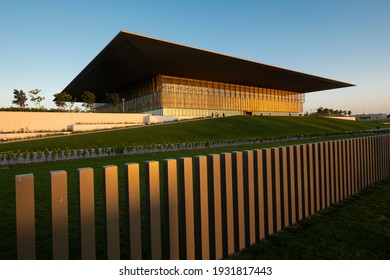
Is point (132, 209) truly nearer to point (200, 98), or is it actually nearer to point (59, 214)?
point (59, 214)

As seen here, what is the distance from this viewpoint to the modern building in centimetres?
4344

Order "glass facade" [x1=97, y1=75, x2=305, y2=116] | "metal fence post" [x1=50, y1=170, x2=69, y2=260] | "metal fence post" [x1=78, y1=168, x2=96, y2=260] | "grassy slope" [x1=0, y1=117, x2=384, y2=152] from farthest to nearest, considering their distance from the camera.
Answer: "glass facade" [x1=97, y1=75, x2=305, y2=116]
"grassy slope" [x1=0, y1=117, x2=384, y2=152]
"metal fence post" [x1=78, y1=168, x2=96, y2=260]
"metal fence post" [x1=50, y1=170, x2=69, y2=260]

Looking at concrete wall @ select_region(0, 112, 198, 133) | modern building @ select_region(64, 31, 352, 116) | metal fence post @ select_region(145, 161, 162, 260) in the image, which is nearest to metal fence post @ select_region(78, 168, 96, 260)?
metal fence post @ select_region(145, 161, 162, 260)

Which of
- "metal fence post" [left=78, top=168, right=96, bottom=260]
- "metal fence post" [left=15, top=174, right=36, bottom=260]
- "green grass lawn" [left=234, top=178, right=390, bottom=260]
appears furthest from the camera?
"green grass lawn" [left=234, top=178, right=390, bottom=260]

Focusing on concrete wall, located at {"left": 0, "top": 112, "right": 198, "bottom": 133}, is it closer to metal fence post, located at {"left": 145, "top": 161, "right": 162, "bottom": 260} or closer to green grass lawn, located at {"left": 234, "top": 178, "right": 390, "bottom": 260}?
metal fence post, located at {"left": 145, "top": 161, "right": 162, "bottom": 260}

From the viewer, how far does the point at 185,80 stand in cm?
6000

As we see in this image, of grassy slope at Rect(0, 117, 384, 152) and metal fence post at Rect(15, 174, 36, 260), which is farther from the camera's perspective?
grassy slope at Rect(0, 117, 384, 152)

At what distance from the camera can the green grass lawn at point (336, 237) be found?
10.0ft

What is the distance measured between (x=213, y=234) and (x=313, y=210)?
246 cm

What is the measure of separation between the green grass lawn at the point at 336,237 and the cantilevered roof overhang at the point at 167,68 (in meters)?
38.5

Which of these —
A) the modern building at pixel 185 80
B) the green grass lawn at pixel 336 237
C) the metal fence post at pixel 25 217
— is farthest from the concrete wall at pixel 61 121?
the green grass lawn at pixel 336 237

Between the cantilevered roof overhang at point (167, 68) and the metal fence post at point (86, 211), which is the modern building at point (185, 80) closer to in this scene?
the cantilevered roof overhang at point (167, 68)

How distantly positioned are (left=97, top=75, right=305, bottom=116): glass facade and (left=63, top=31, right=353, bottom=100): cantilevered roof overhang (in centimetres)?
213
